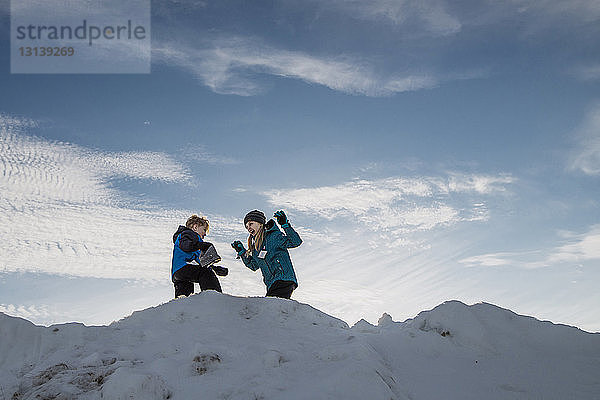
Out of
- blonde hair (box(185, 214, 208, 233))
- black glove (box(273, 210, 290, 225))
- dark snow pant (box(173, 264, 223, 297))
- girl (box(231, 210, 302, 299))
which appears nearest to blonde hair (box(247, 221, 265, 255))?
girl (box(231, 210, 302, 299))

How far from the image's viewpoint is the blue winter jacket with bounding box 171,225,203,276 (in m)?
8.30

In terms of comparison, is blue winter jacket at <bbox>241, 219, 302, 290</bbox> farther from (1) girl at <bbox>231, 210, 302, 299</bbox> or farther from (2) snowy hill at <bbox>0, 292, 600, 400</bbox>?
(2) snowy hill at <bbox>0, 292, 600, 400</bbox>

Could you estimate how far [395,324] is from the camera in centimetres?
727

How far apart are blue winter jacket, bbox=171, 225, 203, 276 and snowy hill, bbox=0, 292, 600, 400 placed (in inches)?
73.9

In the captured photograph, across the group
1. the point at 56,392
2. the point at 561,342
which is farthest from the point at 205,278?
the point at 561,342

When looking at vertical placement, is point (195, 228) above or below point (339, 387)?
above

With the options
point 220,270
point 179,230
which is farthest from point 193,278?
point 179,230

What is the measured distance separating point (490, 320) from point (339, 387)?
3.01 metres

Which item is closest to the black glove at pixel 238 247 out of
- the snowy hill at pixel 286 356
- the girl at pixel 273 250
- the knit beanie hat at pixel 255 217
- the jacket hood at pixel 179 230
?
the girl at pixel 273 250

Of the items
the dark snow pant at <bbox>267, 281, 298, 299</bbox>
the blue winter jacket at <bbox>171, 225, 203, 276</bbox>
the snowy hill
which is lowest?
the snowy hill

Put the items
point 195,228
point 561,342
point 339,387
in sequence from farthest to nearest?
point 195,228 < point 561,342 < point 339,387

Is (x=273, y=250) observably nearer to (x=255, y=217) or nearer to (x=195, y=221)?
(x=255, y=217)

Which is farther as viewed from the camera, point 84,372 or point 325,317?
point 325,317

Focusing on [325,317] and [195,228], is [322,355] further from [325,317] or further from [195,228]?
[195,228]
